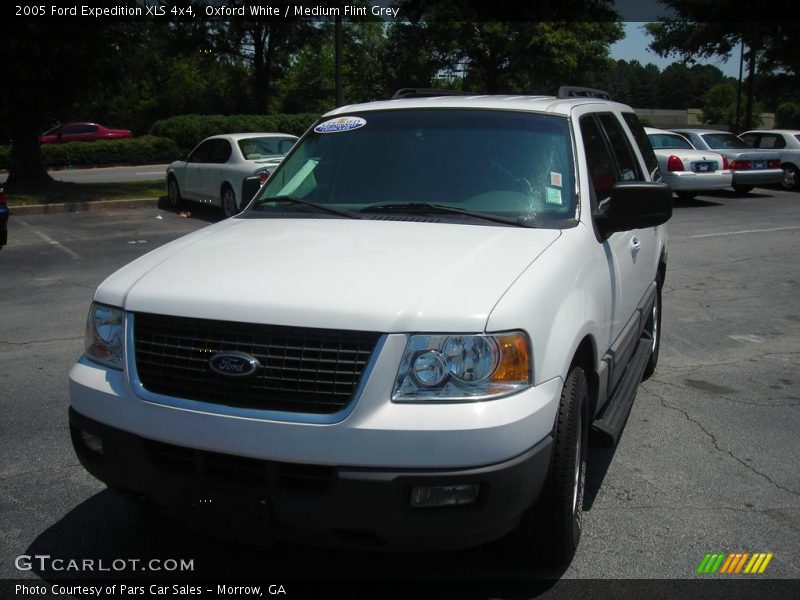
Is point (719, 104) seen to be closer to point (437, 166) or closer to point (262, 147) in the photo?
point (262, 147)

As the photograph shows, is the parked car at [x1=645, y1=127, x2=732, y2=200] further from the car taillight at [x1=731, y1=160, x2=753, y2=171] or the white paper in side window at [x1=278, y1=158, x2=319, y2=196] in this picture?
the white paper in side window at [x1=278, y1=158, x2=319, y2=196]

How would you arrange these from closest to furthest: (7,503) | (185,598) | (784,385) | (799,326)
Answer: (185,598)
(7,503)
(784,385)
(799,326)

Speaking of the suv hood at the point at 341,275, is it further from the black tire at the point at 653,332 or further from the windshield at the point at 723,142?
the windshield at the point at 723,142

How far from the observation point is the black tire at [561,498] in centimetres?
315

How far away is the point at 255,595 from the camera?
331 cm

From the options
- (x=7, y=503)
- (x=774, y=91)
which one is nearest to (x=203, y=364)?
(x=7, y=503)

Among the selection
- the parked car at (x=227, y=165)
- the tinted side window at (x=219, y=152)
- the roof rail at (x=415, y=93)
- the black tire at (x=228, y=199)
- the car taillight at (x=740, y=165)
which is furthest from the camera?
the car taillight at (x=740, y=165)

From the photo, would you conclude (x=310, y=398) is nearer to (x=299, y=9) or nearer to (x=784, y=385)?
(x=784, y=385)

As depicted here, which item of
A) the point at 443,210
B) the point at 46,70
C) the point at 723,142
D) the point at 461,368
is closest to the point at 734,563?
the point at 461,368

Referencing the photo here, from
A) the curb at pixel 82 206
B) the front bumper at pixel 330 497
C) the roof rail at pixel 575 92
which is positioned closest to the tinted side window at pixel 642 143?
the roof rail at pixel 575 92

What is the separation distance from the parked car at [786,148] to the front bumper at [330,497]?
20.8 meters

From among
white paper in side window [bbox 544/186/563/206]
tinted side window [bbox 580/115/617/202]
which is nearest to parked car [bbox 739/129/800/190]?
tinted side window [bbox 580/115/617/202]

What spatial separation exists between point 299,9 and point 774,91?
2270 centimetres

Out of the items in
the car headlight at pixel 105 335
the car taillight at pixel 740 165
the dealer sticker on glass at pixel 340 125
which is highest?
the dealer sticker on glass at pixel 340 125
